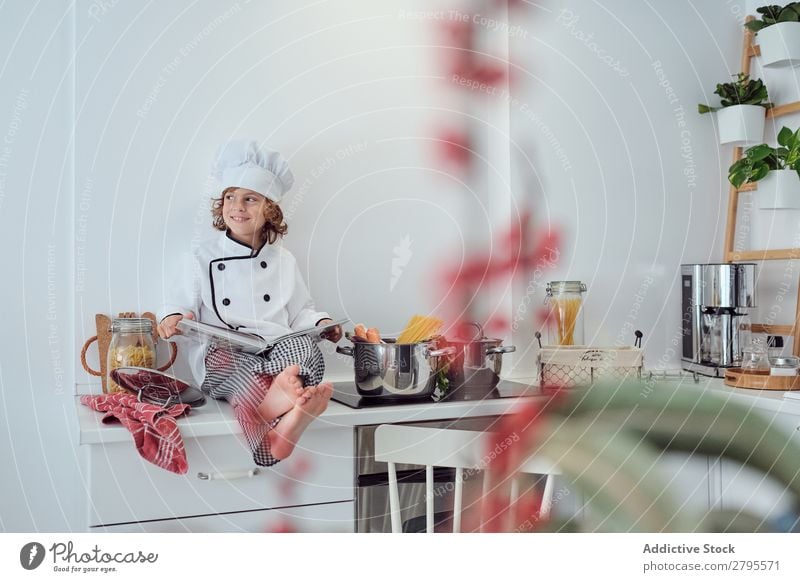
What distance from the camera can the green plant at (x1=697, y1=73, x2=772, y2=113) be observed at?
1115 mm

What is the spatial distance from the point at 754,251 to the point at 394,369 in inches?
24.6

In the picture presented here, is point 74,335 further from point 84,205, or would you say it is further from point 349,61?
point 349,61

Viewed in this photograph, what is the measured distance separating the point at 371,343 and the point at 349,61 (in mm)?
438

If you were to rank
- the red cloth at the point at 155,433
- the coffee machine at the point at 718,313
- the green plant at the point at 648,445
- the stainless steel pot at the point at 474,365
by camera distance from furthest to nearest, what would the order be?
the coffee machine at the point at 718,313, the stainless steel pot at the point at 474,365, the red cloth at the point at 155,433, the green plant at the point at 648,445

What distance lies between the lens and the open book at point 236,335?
875 millimetres

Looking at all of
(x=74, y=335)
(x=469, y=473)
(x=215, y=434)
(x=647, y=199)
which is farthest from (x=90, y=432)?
(x=647, y=199)

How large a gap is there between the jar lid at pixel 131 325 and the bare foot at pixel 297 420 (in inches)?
8.0

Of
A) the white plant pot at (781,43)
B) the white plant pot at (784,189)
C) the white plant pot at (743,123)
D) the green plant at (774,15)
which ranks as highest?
the green plant at (774,15)

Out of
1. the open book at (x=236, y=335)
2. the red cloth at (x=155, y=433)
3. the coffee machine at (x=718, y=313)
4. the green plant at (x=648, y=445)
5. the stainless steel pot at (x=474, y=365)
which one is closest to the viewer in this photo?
the green plant at (x=648, y=445)

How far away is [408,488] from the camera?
1.03 meters

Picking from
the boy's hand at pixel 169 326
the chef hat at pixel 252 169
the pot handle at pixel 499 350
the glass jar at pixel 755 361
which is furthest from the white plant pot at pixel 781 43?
the boy's hand at pixel 169 326

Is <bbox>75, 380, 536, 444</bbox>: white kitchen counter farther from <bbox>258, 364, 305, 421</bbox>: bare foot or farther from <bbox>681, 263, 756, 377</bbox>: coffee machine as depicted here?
<bbox>681, 263, 756, 377</bbox>: coffee machine

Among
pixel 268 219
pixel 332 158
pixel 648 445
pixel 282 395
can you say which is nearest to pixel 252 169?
pixel 268 219

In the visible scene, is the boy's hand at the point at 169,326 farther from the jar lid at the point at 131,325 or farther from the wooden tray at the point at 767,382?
the wooden tray at the point at 767,382
